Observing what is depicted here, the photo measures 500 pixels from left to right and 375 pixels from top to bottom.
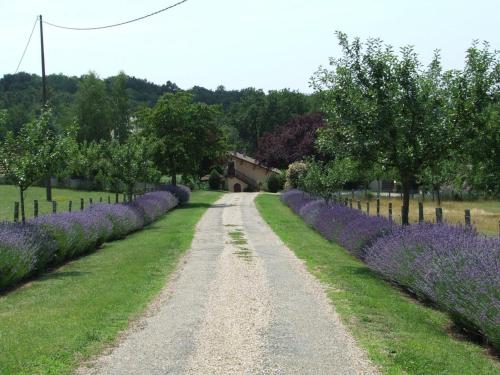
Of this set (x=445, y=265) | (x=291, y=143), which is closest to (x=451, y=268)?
(x=445, y=265)

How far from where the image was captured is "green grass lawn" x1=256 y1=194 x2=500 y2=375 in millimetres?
6875

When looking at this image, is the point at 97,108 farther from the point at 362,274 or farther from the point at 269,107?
the point at 362,274

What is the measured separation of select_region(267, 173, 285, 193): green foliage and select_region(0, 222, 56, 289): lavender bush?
6351 cm

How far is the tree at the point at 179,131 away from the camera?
47075 millimetres

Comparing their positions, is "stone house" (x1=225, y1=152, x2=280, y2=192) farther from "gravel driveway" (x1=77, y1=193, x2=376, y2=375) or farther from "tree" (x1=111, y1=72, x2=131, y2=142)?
"gravel driveway" (x1=77, y1=193, x2=376, y2=375)

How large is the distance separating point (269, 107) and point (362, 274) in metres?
114

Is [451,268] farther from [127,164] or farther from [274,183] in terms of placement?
[274,183]

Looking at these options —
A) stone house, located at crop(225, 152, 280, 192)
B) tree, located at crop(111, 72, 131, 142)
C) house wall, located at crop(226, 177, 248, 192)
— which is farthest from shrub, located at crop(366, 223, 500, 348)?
house wall, located at crop(226, 177, 248, 192)

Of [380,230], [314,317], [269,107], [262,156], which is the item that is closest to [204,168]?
[262,156]

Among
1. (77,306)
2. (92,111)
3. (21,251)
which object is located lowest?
(77,306)

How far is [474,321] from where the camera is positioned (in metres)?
8.21

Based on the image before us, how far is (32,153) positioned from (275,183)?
6492 centimetres

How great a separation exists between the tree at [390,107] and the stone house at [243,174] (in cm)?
7584

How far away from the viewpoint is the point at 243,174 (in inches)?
3765
